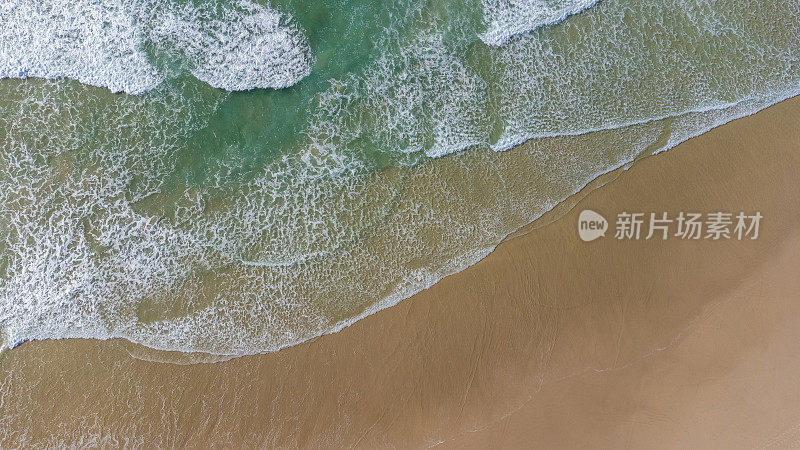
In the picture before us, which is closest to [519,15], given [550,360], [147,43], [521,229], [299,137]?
[521,229]

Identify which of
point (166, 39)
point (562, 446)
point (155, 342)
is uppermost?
point (166, 39)

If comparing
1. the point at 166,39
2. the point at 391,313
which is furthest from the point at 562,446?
the point at 166,39

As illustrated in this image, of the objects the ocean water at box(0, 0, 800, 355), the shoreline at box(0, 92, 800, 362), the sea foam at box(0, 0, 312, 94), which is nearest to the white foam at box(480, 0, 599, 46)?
the ocean water at box(0, 0, 800, 355)

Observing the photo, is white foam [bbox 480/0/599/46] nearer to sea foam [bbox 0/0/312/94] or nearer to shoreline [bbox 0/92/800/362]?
shoreline [bbox 0/92/800/362]

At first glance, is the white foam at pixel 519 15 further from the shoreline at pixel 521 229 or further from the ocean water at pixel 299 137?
the shoreline at pixel 521 229

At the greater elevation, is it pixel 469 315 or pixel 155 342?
pixel 155 342

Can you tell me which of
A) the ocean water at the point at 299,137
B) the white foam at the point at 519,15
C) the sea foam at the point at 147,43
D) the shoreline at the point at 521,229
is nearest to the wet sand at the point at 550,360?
the shoreline at the point at 521,229

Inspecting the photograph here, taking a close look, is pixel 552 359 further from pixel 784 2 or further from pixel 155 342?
pixel 784 2
